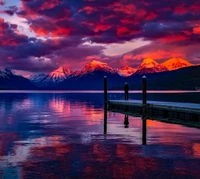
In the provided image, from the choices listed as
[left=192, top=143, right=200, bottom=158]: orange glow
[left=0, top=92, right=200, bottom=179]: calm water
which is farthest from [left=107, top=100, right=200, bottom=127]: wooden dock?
[left=192, top=143, right=200, bottom=158]: orange glow

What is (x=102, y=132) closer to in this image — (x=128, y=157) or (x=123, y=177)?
(x=128, y=157)

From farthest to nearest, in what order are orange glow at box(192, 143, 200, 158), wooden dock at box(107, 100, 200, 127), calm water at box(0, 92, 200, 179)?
wooden dock at box(107, 100, 200, 127) < orange glow at box(192, 143, 200, 158) < calm water at box(0, 92, 200, 179)

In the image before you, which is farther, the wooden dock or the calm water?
the wooden dock

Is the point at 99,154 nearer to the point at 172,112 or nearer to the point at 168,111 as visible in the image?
the point at 172,112

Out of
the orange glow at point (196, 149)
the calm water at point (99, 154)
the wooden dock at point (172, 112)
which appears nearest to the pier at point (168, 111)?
the wooden dock at point (172, 112)

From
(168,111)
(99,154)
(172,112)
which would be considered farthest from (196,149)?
(168,111)

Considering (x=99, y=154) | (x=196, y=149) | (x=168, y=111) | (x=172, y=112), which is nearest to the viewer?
(x=99, y=154)

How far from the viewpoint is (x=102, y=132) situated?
3133cm

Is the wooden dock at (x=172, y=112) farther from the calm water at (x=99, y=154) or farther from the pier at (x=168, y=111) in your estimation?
the calm water at (x=99, y=154)

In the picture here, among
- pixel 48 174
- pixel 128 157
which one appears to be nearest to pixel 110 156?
pixel 128 157

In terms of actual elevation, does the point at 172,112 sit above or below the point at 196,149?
above

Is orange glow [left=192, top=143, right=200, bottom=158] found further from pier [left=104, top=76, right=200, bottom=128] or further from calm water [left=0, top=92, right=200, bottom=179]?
pier [left=104, top=76, right=200, bottom=128]

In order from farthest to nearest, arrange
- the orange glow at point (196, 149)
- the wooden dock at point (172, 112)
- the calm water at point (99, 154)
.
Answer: the wooden dock at point (172, 112) → the orange glow at point (196, 149) → the calm water at point (99, 154)

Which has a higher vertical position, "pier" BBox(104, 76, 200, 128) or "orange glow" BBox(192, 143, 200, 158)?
"pier" BBox(104, 76, 200, 128)
